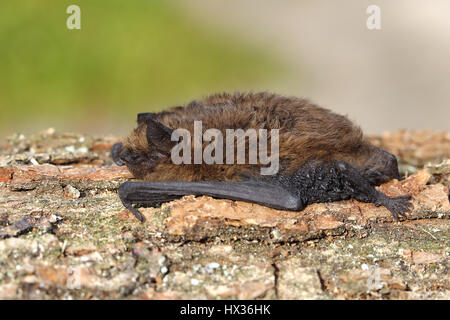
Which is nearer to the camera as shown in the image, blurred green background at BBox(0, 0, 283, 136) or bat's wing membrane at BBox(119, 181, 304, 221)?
bat's wing membrane at BBox(119, 181, 304, 221)

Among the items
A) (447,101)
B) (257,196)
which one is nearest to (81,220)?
(257,196)

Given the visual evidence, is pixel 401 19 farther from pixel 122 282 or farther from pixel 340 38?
pixel 122 282

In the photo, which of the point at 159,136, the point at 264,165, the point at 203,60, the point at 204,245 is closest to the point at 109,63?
the point at 203,60

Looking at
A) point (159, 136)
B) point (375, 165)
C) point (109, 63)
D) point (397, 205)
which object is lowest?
point (397, 205)

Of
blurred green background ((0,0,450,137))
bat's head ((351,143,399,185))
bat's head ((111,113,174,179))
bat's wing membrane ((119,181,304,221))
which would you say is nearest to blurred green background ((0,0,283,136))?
blurred green background ((0,0,450,137))

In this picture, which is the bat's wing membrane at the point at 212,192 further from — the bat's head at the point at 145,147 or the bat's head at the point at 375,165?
the bat's head at the point at 375,165

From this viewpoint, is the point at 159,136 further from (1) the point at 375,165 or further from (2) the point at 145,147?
(1) the point at 375,165

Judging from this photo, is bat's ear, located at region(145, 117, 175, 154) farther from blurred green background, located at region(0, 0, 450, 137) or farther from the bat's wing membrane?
blurred green background, located at region(0, 0, 450, 137)
